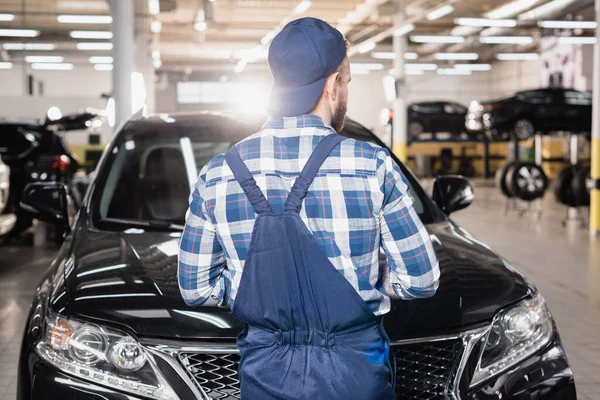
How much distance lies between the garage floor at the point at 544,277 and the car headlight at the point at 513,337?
6.55 ft

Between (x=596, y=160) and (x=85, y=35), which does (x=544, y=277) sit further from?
(x=85, y=35)

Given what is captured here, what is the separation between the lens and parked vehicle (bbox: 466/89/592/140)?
1758 centimetres

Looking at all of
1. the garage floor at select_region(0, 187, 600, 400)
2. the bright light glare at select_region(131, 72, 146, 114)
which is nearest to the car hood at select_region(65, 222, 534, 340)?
the garage floor at select_region(0, 187, 600, 400)

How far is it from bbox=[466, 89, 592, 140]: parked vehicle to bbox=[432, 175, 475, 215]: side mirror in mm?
14475

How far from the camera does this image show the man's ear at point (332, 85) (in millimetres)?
1769

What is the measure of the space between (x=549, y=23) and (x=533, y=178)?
469 cm

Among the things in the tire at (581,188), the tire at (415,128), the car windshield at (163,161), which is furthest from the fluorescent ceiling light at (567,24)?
the car windshield at (163,161)

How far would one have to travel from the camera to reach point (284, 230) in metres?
1.67

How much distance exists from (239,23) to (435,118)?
717 cm

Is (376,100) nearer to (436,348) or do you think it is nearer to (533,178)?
(533,178)

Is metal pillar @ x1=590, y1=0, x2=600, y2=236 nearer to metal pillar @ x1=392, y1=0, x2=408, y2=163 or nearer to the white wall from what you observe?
metal pillar @ x1=392, y1=0, x2=408, y2=163

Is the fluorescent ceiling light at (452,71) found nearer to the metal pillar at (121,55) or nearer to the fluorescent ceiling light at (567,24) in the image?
the fluorescent ceiling light at (567,24)

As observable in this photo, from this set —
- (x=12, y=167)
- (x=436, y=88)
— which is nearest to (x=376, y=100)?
(x=436, y=88)

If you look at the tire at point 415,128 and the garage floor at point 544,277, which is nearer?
the garage floor at point 544,277
